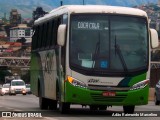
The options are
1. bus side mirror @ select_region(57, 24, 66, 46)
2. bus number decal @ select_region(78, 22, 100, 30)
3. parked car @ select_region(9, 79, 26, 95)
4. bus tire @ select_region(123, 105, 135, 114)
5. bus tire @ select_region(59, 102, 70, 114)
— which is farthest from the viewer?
parked car @ select_region(9, 79, 26, 95)

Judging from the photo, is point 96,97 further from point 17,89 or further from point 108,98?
point 17,89

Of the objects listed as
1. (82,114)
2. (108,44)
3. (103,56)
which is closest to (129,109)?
(82,114)

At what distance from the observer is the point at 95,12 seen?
21172 millimetres

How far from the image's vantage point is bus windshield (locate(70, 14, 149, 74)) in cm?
2067

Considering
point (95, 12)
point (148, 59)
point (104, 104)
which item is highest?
point (95, 12)

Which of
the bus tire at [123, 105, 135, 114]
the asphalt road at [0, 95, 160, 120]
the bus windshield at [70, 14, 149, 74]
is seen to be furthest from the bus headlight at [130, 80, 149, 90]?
the bus tire at [123, 105, 135, 114]

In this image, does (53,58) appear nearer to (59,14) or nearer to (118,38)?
(59,14)

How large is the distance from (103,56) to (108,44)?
0.42m

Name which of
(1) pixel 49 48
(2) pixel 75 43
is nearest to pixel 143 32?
(2) pixel 75 43

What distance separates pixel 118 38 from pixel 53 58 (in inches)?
119

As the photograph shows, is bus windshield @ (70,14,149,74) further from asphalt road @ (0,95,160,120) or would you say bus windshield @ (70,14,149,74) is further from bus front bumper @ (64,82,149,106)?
asphalt road @ (0,95,160,120)

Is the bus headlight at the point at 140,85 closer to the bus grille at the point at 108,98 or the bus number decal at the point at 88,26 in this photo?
the bus grille at the point at 108,98

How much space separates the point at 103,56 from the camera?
20.7 meters

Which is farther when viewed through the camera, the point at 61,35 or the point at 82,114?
the point at 82,114
